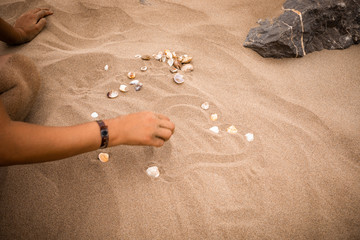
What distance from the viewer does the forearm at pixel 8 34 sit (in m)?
1.76

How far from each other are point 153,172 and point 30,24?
2.26 m

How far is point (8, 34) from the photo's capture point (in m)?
1.85

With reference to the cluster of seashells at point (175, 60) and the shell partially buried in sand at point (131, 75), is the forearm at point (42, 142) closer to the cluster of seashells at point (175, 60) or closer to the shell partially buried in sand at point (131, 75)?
the shell partially buried in sand at point (131, 75)

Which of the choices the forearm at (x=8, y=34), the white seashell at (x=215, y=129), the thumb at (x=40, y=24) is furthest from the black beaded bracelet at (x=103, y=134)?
the thumb at (x=40, y=24)

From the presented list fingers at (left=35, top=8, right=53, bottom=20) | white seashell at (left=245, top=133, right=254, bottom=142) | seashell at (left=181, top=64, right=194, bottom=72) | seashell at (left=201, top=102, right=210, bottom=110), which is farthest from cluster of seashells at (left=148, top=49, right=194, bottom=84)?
fingers at (left=35, top=8, right=53, bottom=20)

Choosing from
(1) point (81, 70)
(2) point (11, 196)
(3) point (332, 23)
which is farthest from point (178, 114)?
(3) point (332, 23)

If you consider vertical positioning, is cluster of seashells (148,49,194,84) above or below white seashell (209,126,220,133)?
above

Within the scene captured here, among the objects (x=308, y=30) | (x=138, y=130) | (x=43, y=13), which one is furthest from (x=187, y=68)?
(x=43, y=13)

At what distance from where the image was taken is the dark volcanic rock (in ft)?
6.09

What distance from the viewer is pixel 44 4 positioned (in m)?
2.46

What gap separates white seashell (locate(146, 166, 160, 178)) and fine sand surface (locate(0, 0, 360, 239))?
33 millimetres

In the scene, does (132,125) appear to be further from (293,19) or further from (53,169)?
(293,19)

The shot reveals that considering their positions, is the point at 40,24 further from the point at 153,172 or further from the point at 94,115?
the point at 153,172

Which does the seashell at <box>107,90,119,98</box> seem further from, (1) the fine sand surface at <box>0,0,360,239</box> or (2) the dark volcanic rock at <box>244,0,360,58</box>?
(2) the dark volcanic rock at <box>244,0,360,58</box>
